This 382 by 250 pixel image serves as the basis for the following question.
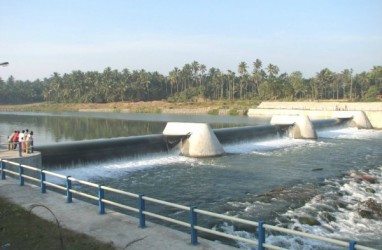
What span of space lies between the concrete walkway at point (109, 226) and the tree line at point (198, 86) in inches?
3822

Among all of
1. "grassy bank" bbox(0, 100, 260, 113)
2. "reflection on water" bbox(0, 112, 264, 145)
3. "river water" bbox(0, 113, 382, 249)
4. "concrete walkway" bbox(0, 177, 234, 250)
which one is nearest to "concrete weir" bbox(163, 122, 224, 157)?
"river water" bbox(0, 113, 382, 249)

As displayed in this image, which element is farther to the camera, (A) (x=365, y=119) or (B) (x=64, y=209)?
(A) (x=365, y=119)

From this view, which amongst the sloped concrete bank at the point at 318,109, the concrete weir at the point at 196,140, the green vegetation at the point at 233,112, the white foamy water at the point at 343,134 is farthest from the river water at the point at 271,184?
the green vegetation at the point at 233,112

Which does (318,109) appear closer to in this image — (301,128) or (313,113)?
(313,113)

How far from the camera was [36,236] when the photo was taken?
9.25 metres

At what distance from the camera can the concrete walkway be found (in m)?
8.70

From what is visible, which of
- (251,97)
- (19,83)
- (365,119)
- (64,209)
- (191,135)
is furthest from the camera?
(19,83)

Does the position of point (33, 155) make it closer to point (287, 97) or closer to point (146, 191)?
point (146, 191)

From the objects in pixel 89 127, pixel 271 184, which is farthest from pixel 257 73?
pixel 271 184

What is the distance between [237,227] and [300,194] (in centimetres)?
588

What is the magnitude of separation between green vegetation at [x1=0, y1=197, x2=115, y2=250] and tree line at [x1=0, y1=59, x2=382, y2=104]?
98638 millimetres

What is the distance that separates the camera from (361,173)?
23688 mm

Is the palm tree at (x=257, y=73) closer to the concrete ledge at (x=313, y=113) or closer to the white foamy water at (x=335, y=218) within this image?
the concrete ledge at (x=313, y=113)

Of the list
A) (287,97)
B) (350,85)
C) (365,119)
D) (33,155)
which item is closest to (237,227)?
(33,155)
